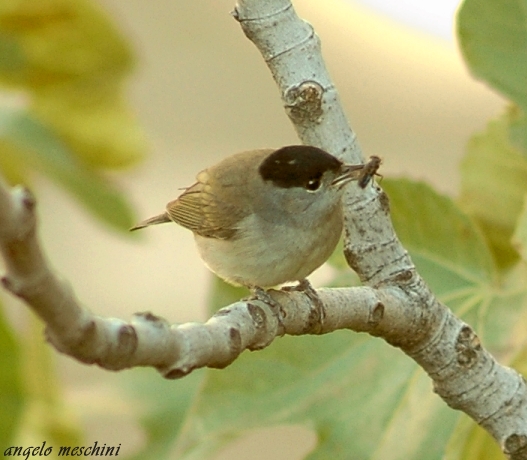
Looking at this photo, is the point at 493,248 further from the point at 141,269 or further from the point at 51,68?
the point at 141,269

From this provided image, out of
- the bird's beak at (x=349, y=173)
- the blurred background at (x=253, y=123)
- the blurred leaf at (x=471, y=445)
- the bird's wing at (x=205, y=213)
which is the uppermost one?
the bird's beak at (x=349, y=173)

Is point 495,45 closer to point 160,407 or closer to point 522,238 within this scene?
point 522,238

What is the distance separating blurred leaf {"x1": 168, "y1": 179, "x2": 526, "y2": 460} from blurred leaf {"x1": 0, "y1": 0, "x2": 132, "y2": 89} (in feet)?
1.84

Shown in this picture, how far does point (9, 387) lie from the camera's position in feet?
3.18

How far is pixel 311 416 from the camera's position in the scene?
3.43 feet

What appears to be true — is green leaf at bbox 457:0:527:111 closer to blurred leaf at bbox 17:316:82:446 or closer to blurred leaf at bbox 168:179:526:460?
blurred leaf at bbox 168:179:526:460

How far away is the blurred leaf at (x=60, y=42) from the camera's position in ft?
4.55

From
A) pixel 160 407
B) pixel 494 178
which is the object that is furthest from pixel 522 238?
pixel 160 407

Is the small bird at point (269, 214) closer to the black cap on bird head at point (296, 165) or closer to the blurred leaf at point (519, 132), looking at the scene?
the black cap on bird head at point (296, 165)

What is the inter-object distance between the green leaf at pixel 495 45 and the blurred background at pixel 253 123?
2700mm

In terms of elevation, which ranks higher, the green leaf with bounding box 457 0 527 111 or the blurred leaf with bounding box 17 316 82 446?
the green leaf with bounding box 457 0 527 111

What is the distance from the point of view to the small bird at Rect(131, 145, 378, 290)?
104 cm

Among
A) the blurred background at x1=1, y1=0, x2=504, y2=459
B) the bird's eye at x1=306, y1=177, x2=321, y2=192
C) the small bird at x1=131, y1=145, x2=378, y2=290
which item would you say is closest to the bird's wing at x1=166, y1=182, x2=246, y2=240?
the small bird at x1=131, y1=145, x2=378, y2=290

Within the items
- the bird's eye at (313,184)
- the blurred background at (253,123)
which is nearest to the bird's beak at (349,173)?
the bird's eye at (313,184)
